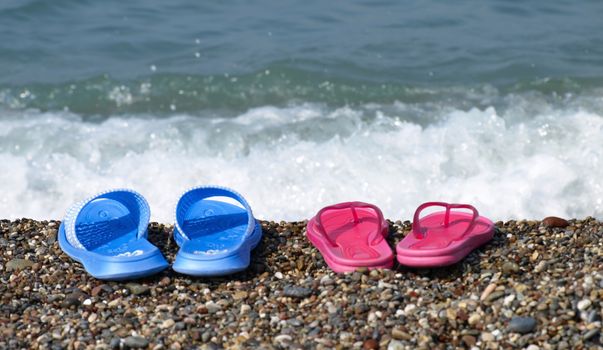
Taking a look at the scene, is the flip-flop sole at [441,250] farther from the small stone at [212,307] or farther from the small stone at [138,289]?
the small stone at [138,289]

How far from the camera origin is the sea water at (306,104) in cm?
626

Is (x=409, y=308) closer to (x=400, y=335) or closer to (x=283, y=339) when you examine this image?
(x=400, y=335)

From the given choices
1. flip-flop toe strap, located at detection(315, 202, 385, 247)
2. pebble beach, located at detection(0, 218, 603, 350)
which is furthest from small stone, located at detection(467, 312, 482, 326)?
flip-flop toe strap, located at detection(315, 202, 385, 247)

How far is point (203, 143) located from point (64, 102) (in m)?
1.90

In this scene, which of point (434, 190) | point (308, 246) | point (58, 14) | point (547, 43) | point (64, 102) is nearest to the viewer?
point (308, 246)

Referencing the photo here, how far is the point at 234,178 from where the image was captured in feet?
21.0

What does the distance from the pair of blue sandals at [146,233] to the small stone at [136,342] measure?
541 mm

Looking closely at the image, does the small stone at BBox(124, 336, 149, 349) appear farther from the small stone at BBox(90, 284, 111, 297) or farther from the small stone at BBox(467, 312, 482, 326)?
the small stone at BBox(467, 312, 482, 326)

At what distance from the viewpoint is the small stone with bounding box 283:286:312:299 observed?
3947 millimetres

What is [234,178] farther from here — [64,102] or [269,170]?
[64,102]

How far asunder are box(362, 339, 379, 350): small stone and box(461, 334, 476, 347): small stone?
333 millimetres

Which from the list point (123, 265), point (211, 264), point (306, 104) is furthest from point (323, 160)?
point (123, 265)

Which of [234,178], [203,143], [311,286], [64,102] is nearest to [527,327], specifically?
[311,286]

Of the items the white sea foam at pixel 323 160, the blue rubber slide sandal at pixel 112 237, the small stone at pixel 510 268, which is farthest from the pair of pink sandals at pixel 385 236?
the white sea foam at pixel 323 160
